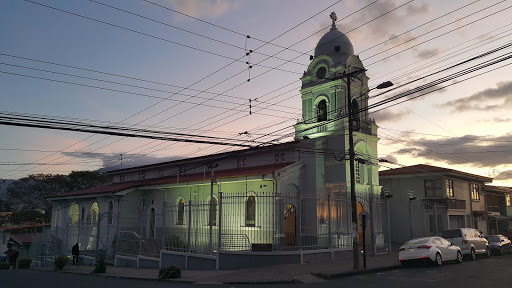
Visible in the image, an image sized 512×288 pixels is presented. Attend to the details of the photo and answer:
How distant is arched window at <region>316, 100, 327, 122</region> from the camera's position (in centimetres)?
3231

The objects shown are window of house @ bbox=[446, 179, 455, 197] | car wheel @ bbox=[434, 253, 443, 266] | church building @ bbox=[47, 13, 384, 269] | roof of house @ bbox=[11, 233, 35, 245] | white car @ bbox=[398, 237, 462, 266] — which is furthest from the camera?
roof of house @ bbox=[11, 233, 35, 245]

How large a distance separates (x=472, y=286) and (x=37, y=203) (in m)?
70.7

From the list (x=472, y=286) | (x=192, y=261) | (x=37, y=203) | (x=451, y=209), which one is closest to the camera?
(x=472, y=286)

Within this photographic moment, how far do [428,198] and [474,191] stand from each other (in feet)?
31.0

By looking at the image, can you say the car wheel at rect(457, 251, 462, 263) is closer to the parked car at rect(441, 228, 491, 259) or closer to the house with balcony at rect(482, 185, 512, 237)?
the parked car at rect(441, 228, 491, 259)

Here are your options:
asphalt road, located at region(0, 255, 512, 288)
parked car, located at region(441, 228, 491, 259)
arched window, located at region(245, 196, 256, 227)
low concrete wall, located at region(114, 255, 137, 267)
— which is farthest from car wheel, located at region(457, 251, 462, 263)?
low concrete wall, located at region(114, 255, 137, 267)

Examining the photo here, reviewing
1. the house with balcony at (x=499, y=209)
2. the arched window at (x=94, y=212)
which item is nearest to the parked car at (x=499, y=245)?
the house with balcony at (x=499, y=209)

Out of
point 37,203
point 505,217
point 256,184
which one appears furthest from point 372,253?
point 37,203

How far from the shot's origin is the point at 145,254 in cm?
2491

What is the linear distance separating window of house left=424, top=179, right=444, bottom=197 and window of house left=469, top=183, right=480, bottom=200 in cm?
708

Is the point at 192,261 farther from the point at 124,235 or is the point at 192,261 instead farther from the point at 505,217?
the point at 505,217

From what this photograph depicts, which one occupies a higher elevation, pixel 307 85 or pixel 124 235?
pixel 307 85

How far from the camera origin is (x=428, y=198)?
37.8 metres

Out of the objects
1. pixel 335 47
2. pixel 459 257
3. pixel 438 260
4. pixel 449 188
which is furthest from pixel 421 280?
pixel 449 188
